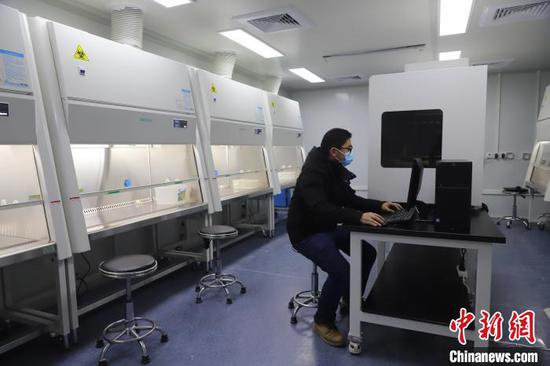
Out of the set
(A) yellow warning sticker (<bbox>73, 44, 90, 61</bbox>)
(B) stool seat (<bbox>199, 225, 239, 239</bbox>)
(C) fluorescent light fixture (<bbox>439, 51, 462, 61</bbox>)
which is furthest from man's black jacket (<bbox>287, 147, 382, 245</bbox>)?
(C) fluorescent light fixture (<bbox>439, 51, 462, 61</bbox>)

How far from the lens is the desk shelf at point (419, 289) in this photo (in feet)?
7.11

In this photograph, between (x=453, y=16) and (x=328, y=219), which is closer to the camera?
(x=328, y=219)

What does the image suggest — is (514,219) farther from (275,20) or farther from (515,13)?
(275,20)

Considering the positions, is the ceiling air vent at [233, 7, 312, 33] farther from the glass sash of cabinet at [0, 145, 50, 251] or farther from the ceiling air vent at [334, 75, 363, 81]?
the ceiling air vent at [334, 75, 363, 81]

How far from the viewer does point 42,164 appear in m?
2.15

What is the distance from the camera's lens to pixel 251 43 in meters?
4.38

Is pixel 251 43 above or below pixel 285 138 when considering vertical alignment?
above

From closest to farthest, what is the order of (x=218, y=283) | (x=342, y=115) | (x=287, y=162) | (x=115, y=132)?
(x=115, y=132) → (x=218, y=283) → (x=287, y=162) → (x=342, y=115)

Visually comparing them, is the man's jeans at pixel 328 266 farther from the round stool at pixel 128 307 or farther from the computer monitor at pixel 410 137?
the round stool at pixel 128 307

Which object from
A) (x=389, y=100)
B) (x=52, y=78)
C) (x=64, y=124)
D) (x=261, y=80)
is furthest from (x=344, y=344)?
(x=261, y=80)

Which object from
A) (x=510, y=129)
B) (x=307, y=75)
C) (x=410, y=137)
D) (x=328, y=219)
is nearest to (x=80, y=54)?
(x=328, y=219)

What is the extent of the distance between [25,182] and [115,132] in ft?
2.21

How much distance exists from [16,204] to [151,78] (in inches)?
57.4

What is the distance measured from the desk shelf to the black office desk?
0.04 metres
